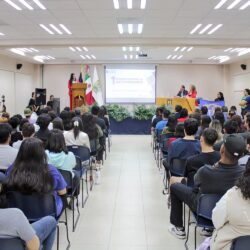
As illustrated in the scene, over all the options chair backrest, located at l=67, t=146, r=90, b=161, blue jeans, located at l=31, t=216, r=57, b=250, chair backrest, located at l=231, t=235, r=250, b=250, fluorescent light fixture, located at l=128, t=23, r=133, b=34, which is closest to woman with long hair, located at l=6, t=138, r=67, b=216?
blue jeans, located at l=31, t=216, r=57, b=250

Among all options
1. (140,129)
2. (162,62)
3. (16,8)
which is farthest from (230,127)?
(162,62)

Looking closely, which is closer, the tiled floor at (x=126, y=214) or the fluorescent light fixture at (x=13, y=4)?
the tiled floor at (x=126, y=214)

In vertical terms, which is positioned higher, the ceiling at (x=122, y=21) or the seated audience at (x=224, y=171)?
the ceiling at (x=122, y=21)

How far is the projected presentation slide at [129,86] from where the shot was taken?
602 inches

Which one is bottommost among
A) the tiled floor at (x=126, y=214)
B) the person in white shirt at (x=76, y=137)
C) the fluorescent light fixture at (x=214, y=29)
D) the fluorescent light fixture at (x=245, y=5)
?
the tiled floor at (x=126, y=214)

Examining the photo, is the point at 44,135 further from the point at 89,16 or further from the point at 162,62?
the point at 162,62

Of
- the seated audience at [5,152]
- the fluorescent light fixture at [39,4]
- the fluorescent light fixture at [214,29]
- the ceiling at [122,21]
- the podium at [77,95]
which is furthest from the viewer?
the podium at [77,95]

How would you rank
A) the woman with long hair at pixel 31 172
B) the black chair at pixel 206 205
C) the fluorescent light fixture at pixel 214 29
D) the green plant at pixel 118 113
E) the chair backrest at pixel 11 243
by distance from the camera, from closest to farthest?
the chair backrest at pixel 11 243 < the woman with long hair at pixel 31 172 < the black chair at pixel 206 205 < the fluorescent light fixture at pixel 214 29 < the green plant at pixel 118 113

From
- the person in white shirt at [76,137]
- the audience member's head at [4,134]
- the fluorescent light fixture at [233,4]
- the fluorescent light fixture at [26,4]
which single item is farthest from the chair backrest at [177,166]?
the fluorescent light fixture at [26,4]

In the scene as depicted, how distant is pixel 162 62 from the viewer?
16.4 meters

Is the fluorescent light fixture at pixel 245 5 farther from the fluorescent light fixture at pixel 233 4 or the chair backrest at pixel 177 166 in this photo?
the chair backrest at pixel 177 166

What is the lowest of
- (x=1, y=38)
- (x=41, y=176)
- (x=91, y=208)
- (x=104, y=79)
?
(x=91, y=208)

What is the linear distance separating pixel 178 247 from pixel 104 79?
45.2ft

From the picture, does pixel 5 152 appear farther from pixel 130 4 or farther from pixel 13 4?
pixel 130 4
